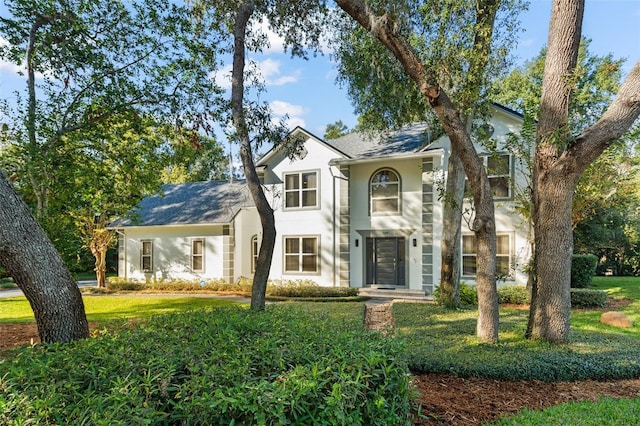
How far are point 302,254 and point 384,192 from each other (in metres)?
4.36

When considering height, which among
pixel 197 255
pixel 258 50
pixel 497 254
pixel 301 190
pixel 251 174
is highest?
pixel 258 50

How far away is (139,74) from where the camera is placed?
9250 millimetres

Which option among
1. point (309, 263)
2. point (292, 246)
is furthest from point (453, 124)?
point (292, 246)

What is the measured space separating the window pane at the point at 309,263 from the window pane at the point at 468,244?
5.96 metres

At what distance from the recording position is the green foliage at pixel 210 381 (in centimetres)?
219

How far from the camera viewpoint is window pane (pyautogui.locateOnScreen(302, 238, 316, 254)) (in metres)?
16.4

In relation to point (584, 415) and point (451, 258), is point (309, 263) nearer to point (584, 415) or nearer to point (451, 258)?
point (451, 258)

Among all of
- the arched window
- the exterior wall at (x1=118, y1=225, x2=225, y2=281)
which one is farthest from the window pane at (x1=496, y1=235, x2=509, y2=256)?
the exterior wall at (x1=118, y1=225, x2=225, y2=281)

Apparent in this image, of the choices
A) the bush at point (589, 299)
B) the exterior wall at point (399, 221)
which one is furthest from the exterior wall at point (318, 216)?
the bush at point (589, 299)

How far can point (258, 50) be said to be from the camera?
8.69 meters

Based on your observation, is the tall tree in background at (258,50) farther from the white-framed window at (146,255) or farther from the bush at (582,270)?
the white-framed window at (146,255)

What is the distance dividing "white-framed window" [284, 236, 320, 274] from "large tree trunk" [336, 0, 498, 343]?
1001 centimetres

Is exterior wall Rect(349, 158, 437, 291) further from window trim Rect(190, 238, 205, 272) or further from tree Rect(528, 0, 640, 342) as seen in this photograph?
tree Rect(528, 0, 640, 342)

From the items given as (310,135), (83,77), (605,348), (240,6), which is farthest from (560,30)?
(310,135)
